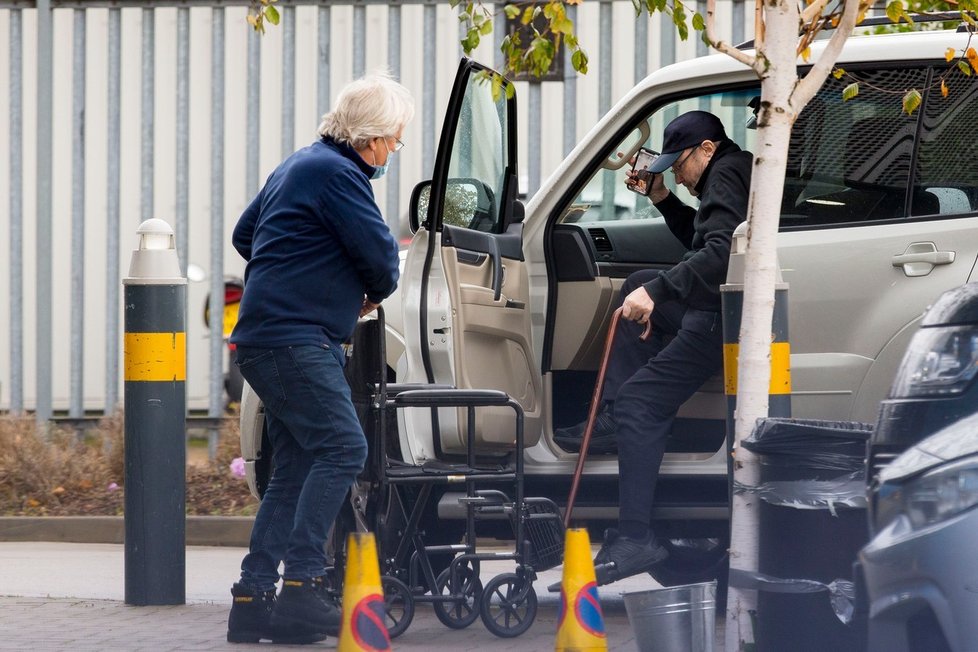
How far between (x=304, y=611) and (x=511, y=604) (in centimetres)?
67


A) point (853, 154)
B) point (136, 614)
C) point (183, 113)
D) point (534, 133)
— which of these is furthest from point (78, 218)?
point (853, 154)

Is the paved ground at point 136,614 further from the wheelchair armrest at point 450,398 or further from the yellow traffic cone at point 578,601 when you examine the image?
the yellow traffic cone at point 578,601

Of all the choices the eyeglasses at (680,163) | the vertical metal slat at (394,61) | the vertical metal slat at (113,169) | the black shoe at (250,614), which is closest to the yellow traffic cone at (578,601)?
the black shoe at (250,614)

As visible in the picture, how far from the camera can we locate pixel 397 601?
512 cm

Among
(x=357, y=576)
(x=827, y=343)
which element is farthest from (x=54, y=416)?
(x=357, y=576)

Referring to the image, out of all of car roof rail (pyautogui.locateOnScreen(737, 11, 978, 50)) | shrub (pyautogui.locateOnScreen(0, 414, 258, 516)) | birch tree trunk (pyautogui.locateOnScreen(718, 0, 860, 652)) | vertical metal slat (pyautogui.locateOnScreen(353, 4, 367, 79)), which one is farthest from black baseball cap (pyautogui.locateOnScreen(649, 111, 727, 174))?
vertical metal slat (pyautogui.locateOnScreen(353, 4, 367, 79))

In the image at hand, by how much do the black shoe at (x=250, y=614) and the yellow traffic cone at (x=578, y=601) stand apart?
56.8 inches

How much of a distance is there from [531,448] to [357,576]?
212cm

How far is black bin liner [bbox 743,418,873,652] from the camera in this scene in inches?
149

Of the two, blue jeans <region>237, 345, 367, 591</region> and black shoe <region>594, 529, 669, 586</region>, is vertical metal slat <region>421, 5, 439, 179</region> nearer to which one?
black shoe <region>594, 529, 669, 586</region>

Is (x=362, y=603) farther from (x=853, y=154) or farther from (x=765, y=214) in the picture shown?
(x=853, y=154)

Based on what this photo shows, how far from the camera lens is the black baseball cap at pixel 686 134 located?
18.1 feet

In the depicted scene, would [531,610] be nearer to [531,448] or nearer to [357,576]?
[531,448]

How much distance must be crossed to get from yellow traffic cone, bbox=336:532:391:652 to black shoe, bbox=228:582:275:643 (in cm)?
139
